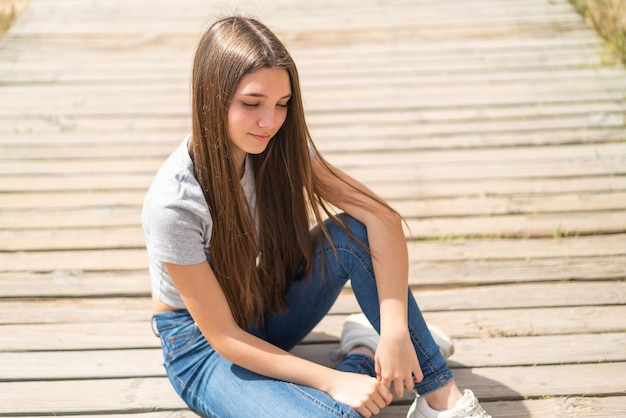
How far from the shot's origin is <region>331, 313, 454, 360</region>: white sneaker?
203cm

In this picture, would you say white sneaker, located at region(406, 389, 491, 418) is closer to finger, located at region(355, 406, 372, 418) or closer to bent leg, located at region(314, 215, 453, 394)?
bent leg, located at region(314, 215, 453, 394)

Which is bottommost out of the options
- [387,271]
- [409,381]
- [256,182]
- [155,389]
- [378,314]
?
[155,389]

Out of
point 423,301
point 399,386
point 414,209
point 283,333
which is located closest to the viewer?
point 399,386

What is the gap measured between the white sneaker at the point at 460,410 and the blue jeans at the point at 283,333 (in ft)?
0.16

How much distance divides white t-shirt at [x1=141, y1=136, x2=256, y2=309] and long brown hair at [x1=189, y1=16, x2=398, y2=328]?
1.3 inches

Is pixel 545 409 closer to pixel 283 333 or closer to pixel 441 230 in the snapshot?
pixel 283 333

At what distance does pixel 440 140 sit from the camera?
346 cm

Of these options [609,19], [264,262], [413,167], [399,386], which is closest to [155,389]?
[264,262]

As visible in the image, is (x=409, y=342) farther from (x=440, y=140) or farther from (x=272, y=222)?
(x=440, y=140)

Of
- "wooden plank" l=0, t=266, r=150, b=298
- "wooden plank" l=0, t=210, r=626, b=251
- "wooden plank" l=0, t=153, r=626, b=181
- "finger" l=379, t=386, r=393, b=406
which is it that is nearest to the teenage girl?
"finger" l=379, t=386, r=393, b=406

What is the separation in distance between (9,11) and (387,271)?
4604 mm

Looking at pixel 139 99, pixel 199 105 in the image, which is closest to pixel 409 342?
pixel 199 105

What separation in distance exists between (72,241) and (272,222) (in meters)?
1.16

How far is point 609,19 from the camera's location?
4.64 meters
